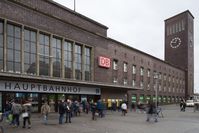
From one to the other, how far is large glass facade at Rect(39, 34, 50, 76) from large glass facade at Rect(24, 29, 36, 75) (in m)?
1.00

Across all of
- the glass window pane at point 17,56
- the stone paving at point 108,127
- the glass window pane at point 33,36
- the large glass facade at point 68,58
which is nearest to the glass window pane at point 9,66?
the glass window pane at point 17,56

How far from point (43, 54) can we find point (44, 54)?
178 millimetres

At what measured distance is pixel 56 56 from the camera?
33.7 meters

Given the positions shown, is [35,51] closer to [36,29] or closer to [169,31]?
[36,29]

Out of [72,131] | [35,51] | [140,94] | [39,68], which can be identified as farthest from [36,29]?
[140,94]

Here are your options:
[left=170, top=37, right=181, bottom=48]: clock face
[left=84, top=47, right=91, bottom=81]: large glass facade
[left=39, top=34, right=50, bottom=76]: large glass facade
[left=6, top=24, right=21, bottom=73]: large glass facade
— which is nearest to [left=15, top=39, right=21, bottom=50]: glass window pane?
[left=6, top=24, right=21, bottom=73]: large glass facade

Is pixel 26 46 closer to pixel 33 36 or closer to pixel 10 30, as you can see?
pixel 33 36

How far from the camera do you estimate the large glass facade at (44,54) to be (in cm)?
3122

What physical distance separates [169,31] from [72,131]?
267 feet

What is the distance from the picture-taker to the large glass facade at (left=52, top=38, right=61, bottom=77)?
3338cm

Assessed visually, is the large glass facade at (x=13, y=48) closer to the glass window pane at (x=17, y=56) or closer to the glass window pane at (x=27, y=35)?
the glass window pane at (x=17, y=56)

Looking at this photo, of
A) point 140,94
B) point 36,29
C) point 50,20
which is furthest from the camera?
point 140,94

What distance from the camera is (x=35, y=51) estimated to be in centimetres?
3048

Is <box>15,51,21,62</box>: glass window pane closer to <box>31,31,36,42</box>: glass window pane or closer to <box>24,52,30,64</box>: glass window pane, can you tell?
<box>24,52,30,64</box>: glass window pane
